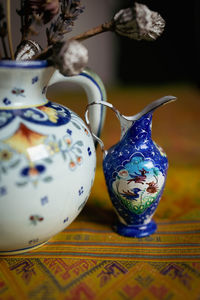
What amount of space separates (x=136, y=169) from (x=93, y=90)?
20cm

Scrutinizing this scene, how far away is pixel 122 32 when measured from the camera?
561mm

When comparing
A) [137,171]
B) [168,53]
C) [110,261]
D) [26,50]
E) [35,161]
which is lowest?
[168,53]

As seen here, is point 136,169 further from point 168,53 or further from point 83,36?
point 168,53

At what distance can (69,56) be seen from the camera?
19.4 inches

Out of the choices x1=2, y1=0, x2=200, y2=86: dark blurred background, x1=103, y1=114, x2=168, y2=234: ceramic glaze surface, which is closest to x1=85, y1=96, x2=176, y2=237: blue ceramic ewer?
x1=103, y1=114, x2=168, y2=234: ceramic glaze surface

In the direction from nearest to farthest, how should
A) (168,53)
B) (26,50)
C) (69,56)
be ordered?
(69,56) < (26,50) < (168,53)

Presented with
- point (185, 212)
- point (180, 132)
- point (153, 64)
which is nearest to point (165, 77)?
point (153, 64)

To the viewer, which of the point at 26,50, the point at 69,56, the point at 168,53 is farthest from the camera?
the point at 168,53

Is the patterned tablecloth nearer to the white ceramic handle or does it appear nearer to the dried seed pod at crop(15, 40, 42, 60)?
the white ceramic handle

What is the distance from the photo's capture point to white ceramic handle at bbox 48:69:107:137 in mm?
680

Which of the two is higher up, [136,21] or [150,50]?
[136,21]

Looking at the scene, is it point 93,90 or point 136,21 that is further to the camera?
point 93,90

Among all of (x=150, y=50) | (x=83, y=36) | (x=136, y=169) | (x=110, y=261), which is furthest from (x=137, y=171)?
(x=150, y=50)

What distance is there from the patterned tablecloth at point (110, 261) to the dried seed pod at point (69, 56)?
36 centimetres
